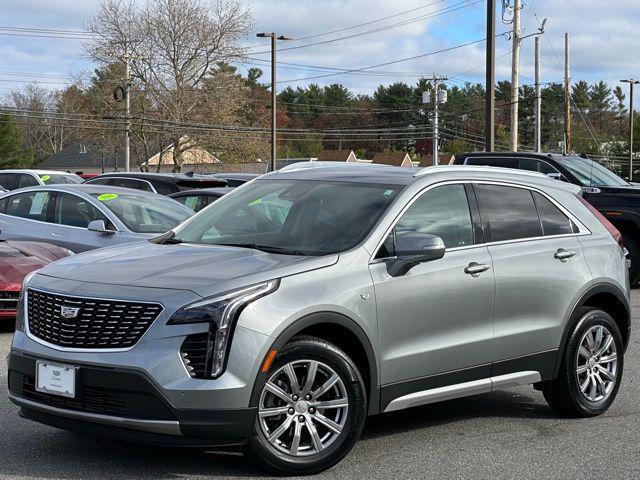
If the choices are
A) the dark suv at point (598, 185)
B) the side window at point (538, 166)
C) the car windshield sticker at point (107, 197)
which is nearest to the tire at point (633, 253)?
the dark suv at point (598, 185)

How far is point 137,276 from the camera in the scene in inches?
198

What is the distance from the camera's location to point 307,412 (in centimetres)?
509

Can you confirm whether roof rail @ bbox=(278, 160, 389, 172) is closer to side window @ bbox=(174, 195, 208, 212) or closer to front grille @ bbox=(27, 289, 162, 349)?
front grille @ bbox=(27, 289, 162, 349)

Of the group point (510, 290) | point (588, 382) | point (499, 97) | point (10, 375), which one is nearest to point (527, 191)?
point (510, 290)

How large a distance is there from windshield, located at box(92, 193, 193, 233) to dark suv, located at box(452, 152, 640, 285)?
18.7 ft

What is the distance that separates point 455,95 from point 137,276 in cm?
11770

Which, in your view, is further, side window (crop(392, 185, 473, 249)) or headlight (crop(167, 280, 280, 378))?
side window (crop(392, 185, 473, 249))

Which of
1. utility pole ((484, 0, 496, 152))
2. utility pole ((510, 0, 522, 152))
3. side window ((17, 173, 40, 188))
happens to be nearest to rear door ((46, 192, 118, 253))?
side window ((17, 173, 40, 188))

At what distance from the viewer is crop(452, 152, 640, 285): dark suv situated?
1440cm

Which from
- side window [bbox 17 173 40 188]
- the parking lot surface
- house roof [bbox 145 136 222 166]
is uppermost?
house roof [bbox 145 136 222 166]

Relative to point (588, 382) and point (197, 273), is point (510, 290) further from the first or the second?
point (197, 273)

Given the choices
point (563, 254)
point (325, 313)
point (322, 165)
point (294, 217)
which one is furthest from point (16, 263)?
point (563, 254)

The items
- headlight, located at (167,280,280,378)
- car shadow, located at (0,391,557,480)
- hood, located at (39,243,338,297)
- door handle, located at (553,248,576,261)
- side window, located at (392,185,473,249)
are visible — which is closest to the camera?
headlight, located at (167,280,280,378)

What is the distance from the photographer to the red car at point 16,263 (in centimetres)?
962
